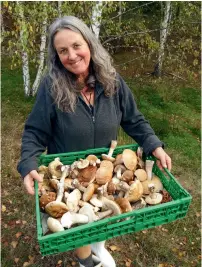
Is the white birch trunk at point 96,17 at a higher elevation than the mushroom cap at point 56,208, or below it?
higher

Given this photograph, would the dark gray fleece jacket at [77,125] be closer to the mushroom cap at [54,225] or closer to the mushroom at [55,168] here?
the mushroom at [55,168]

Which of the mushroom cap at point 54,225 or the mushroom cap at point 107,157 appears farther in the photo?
the mushroom cap at point 107,157

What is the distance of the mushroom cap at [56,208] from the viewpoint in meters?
1.86

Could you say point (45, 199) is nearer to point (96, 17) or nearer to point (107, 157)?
point (107, 157)

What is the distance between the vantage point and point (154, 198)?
81.7 inches

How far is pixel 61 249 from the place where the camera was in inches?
Result: 65.6

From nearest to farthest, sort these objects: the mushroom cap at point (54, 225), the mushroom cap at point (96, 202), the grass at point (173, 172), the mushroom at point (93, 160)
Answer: the mushroom cap at point (54, 225), the mushroom cap at point (96, 202), the mushroom at point (93, 160), the grass at point (173, 172)

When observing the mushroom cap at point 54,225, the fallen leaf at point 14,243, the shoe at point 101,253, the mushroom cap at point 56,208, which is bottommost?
the fallen leaf at point 14,243

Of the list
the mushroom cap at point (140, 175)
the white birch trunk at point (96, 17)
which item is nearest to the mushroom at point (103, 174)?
the mushroom cap at point (140, 175)

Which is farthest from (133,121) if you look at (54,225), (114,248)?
(114,248)

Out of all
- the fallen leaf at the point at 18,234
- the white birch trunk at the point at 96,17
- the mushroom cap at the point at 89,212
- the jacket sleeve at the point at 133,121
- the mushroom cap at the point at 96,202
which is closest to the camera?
the mushroom cap at the point at 89,212

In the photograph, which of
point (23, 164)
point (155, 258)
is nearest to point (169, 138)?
point (155, 258)

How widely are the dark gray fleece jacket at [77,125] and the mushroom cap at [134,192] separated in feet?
1.36

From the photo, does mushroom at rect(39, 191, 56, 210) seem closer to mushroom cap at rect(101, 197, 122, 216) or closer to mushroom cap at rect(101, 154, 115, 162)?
mushroom cap at rect(101, 197, 122, 216)
